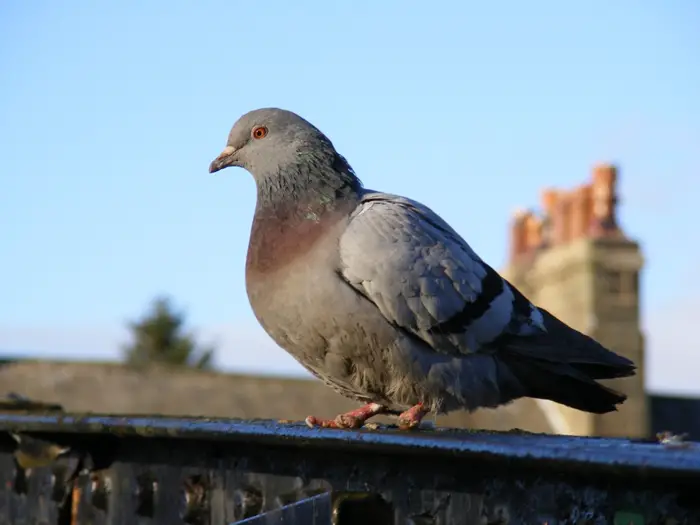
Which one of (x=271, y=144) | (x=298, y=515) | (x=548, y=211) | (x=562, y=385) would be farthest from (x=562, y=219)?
(x=298, y=515)

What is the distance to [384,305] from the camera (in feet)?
11.4

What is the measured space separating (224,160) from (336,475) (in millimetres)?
2107

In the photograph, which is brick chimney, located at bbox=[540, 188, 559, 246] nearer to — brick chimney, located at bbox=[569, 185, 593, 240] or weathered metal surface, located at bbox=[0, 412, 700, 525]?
brick chimney, located at bbox=[569, 185, 593, 240]

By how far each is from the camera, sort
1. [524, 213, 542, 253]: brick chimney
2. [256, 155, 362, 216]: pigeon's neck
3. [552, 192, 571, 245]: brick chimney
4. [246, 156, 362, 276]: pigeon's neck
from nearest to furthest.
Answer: [246, 156, 362, 276]: pigeon's neck
[256, 155, 362, 216]: pigeon's neck
[552, 192, 571, 245]: brick chimney
[524, 213, 542, 253]: brick chimney

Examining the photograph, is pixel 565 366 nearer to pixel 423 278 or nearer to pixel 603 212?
pixel 423 278

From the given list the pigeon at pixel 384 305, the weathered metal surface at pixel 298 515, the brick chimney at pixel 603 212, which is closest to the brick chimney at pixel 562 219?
the brick chimney at pixel 603 212

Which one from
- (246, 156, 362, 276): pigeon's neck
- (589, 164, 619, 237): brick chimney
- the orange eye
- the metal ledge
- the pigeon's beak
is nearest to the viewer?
the metal ledge

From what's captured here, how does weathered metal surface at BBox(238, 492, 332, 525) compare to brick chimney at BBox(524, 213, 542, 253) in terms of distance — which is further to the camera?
brick chimney at BBox(524, 213, 542, 253)

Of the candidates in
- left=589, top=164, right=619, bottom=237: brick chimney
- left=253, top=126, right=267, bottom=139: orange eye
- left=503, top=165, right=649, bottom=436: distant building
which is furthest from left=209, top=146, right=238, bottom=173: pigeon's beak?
left=589, top=164, right=619, bottom=237: brick chimney

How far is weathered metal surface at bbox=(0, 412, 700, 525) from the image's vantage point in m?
1.91

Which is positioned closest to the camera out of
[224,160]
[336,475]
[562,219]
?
[336,475]

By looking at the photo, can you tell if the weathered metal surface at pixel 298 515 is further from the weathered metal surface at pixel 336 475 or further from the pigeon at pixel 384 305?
the pigeon at pixel 384 305

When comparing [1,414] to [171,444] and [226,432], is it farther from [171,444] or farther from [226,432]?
[226,432]

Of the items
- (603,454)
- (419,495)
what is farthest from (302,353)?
(603,454)
